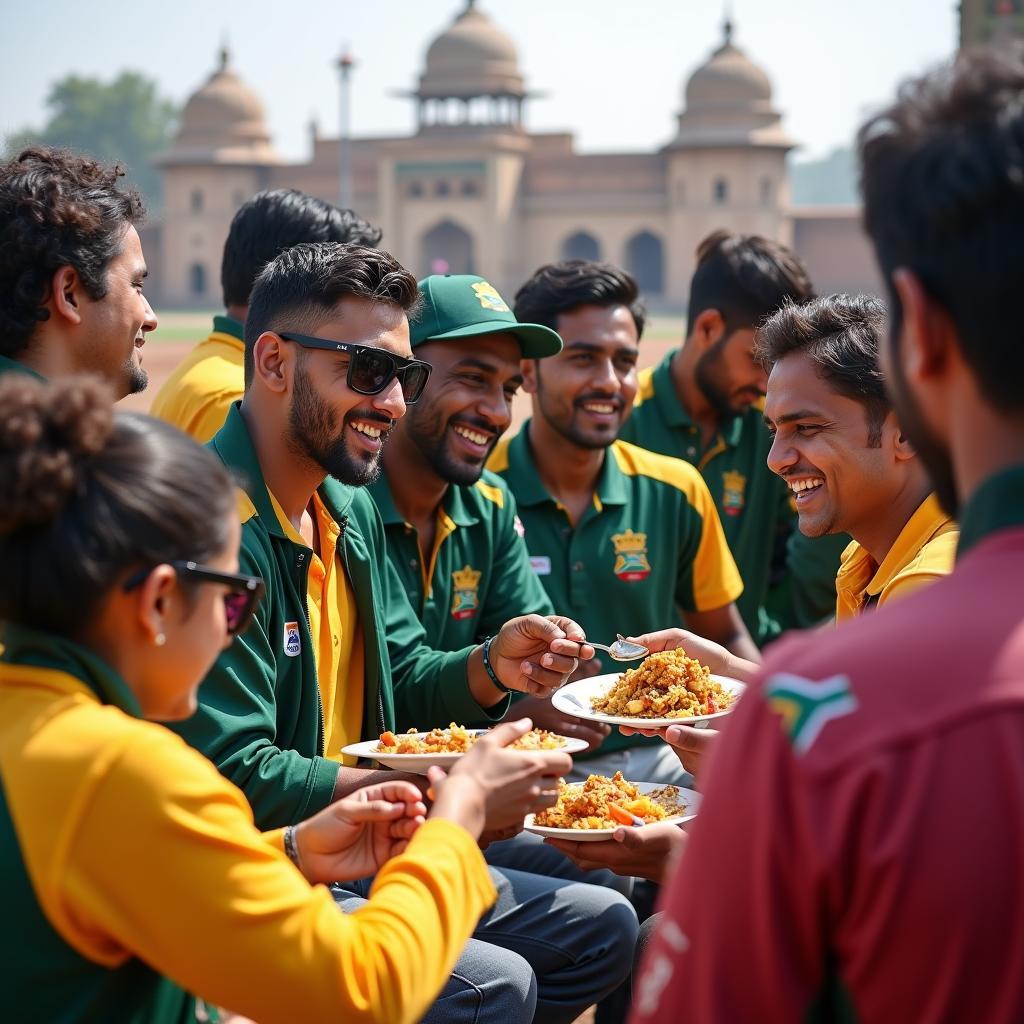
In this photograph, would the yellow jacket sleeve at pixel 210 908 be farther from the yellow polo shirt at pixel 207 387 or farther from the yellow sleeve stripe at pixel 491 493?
the yellow polo shirt at pixel 207 387

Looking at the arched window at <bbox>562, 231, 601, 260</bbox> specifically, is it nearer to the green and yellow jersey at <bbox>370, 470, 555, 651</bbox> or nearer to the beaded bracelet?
the green and yellow jersey at <bbox>370, 470, 555, 651</bbox>

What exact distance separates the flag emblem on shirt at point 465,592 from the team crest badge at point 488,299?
83 cm

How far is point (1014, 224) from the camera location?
52.6 inches

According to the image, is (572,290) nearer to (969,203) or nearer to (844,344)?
(844,344)

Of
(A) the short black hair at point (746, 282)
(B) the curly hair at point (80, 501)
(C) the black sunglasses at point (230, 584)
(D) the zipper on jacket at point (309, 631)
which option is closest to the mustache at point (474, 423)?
(D) the zipper on jacket at point (309, 631)

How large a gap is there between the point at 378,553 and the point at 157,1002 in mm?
1994

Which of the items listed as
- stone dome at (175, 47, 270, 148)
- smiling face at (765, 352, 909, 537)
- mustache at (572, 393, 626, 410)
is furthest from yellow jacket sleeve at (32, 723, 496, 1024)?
stone dome at (175, 47, 270, 148)

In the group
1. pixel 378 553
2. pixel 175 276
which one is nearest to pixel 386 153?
pixel 175 276

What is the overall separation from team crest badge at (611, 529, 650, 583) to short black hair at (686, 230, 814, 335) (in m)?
1.46

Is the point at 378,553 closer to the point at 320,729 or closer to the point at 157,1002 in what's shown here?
the point at 320,729

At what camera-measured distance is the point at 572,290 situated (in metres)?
5.55

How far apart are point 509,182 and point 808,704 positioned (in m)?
58.8

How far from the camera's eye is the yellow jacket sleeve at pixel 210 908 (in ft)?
5.97

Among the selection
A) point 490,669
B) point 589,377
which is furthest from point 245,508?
point 589,377
